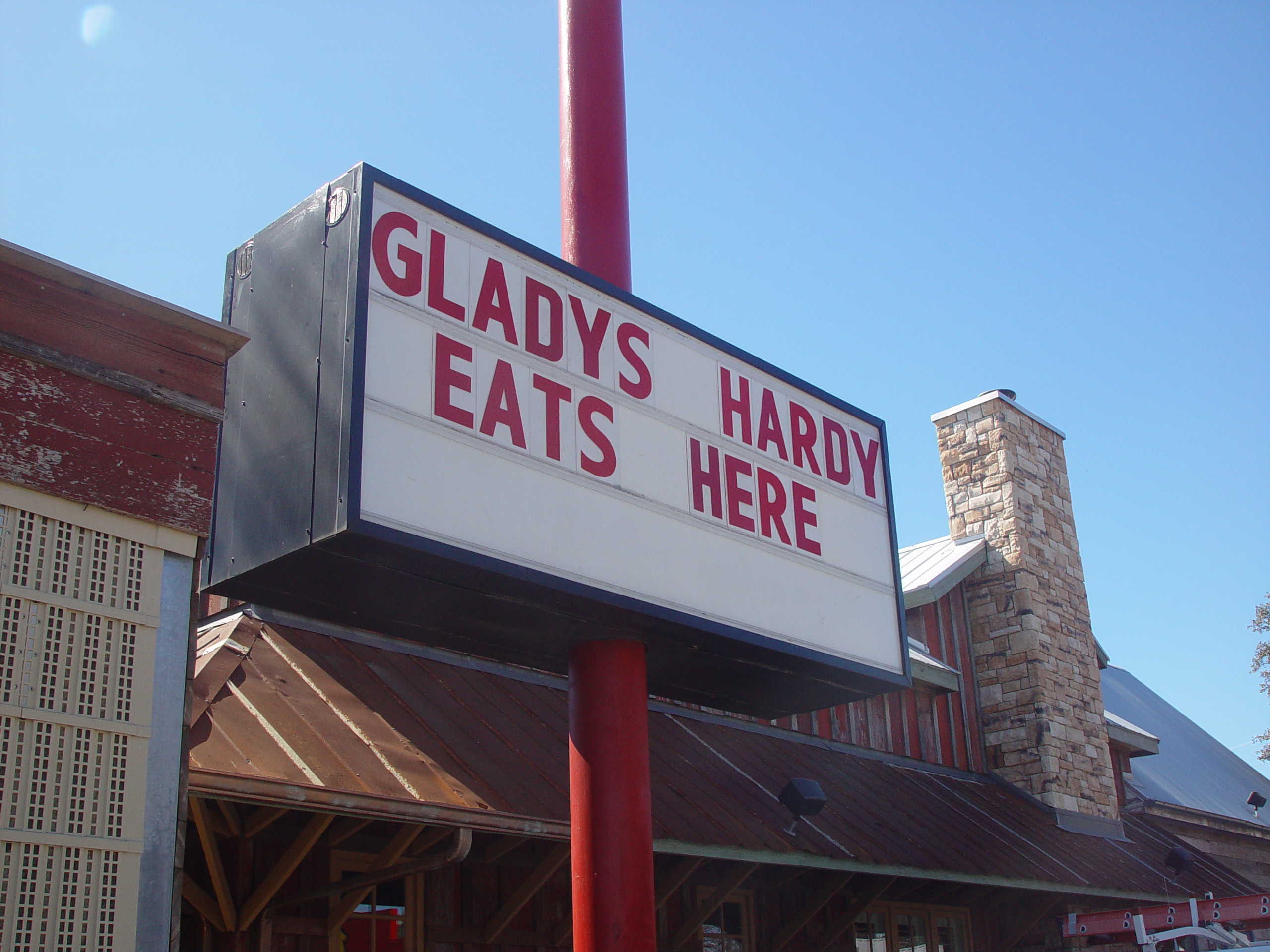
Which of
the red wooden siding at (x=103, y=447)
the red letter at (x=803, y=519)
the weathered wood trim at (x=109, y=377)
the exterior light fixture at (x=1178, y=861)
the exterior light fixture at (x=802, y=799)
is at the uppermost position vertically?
the red letter at (x=803, y=519)

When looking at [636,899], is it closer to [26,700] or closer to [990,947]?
[26,700]

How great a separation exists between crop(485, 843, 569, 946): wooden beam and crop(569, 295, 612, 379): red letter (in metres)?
3.85

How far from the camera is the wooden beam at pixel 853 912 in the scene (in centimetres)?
1229

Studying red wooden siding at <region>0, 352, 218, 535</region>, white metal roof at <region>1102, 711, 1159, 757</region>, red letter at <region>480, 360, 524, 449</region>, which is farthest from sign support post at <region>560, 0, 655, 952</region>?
white metal roof at <region>1102, 711, 1159, 757</region>

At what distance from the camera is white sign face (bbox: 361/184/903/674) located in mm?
6160

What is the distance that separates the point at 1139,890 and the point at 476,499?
38.5 feet

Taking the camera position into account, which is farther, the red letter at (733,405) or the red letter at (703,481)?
the red letter at (733,405)

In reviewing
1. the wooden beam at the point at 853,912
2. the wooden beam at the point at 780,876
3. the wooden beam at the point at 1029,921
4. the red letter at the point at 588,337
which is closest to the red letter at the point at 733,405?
the red letter at the point at 588,337

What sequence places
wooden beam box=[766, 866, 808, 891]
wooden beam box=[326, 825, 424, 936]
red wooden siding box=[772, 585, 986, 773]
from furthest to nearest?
red wooden siding box=[772, 585, 986, 773] → wooden beam box=[766, 866, 808, 891] → wooden beam box=[326, 825, 424, 936]

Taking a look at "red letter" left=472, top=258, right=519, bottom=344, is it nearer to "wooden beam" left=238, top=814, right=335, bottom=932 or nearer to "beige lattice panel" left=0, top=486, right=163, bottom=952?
"beige lattice panel" left=0, top=486, right=163, bottom=952

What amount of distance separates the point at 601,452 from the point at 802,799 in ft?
16.4

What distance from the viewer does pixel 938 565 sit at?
1803 cm

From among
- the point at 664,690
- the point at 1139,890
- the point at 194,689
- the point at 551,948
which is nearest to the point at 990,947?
the point at 1139,890

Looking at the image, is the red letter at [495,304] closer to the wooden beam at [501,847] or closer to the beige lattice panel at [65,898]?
the beige lattice panel at [65,898]
